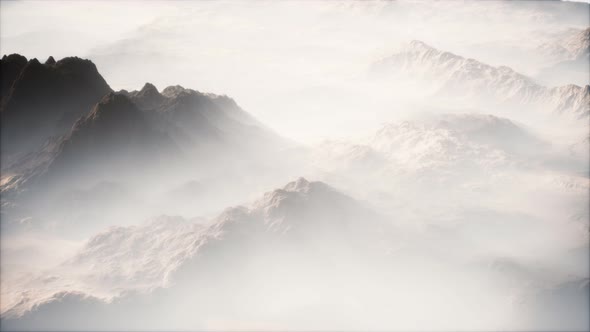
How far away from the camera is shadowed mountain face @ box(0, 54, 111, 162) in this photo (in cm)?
6250

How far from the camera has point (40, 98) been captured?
63875 mm

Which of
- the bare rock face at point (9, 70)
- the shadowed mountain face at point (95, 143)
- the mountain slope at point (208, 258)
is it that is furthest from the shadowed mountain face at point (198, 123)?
the mountain slope at point (208, 258)

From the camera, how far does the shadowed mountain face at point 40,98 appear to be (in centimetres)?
6250

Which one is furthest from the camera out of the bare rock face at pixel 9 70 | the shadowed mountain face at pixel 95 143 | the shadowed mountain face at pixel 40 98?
the bare rock face at pixel 9 70

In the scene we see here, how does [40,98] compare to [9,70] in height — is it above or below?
below

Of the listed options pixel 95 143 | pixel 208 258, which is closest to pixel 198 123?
pixel 95 143

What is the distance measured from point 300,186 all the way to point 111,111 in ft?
91.3

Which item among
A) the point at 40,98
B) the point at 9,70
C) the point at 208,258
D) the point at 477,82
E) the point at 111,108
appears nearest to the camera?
the point at 208,258

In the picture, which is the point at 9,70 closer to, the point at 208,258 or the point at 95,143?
the point at 95,143

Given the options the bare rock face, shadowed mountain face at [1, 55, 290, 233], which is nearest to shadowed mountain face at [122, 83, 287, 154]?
shadowed mountain face at [1, 55, 290, 233]

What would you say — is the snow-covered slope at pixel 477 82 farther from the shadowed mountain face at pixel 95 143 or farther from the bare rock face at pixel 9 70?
the bare rock face at pixel 9 70

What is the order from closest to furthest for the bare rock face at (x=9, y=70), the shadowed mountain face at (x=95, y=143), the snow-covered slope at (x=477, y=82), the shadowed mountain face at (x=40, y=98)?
the shadowed mountain face at (x=95, y=143) → the shadowed mountain face at (x=40, y=98) → the bare rock face at (x=9, y=70) → the snow-covered slope at (x=477, y=82)

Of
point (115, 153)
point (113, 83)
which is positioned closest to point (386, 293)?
point (115, 153)

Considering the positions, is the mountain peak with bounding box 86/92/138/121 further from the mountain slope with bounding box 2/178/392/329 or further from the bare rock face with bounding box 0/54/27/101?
the bare rock face with bounding box 0/54/27/101
